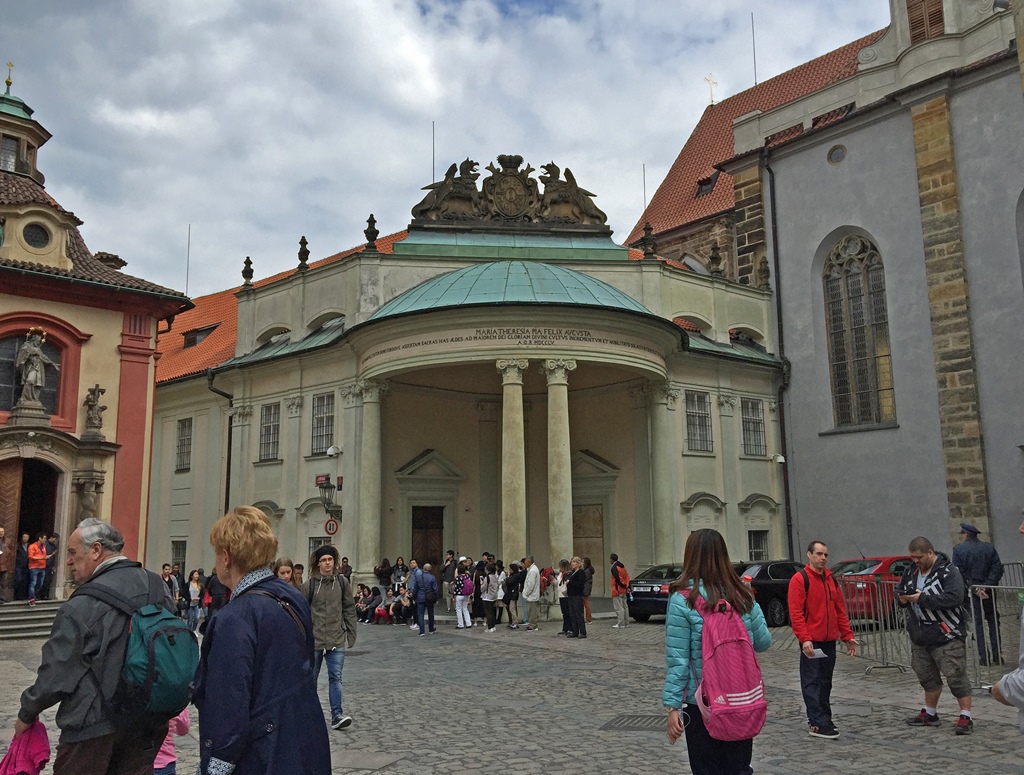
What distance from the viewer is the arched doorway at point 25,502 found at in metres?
21.5

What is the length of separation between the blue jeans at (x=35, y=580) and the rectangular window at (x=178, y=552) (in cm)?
1118

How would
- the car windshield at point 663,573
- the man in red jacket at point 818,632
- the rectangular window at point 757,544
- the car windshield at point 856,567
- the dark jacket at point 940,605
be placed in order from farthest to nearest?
the rectangular window at point 757,544
the car windshield at point 663,573
the car windshield at point 856,567
the dark jacket at point 940,605
the man in red jacket at point 818,632

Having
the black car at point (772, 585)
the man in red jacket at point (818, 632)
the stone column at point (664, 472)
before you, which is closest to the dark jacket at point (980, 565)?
the man in red jacket at point (818, 632)

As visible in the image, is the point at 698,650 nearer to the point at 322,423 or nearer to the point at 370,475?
the point at 370,475

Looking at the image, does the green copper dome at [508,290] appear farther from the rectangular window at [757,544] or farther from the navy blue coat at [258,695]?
the navy blue coat at [258,695]

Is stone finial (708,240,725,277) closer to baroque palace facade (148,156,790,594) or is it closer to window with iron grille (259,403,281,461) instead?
baroque palace facade (148,156,790,594)

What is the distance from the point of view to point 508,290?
81.2 ft

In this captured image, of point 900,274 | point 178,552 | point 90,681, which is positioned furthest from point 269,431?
point 90,681

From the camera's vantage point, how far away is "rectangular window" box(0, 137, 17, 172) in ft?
91.7

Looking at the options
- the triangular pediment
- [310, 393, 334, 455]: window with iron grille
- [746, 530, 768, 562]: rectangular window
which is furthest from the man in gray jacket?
[746, 530, 768, 562]: rectangular window

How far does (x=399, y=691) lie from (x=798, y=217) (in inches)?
952

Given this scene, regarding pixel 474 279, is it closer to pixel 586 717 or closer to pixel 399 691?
pixel 399 691

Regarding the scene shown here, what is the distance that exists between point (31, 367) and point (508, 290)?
11506 mm

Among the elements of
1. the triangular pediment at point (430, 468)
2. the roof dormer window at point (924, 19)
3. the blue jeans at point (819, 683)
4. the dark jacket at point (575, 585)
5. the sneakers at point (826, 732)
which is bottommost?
the sneakers at point (826, 732)
